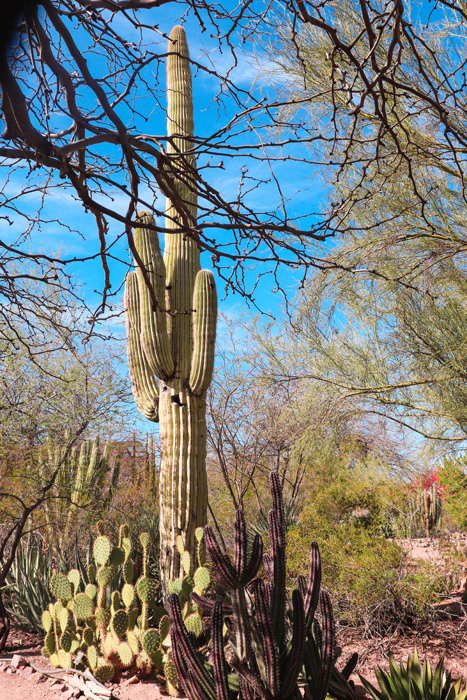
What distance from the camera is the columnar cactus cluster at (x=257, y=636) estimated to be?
242 centimetres

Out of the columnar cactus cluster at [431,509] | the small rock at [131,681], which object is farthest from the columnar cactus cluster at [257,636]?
the columnar cactus cluster at [431,509]

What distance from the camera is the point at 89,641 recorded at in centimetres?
406

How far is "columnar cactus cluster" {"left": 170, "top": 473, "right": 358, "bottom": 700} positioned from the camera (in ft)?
7.94

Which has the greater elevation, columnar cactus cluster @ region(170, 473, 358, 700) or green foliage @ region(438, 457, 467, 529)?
green foliage @ region(438, 457, 467, 529)

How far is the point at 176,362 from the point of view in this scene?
5.69 meters

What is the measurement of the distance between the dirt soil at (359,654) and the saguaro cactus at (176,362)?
4.73 ft

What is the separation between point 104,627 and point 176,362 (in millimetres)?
2572

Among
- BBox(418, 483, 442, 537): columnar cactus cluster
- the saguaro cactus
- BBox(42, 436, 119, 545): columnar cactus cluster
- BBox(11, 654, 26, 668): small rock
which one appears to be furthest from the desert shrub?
BBox(418, 483, 442, 537): columnar cactus cluster

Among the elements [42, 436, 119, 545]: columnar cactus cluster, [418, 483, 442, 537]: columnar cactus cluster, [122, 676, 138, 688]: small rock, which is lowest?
[122, 676, 138, 688]: small rock

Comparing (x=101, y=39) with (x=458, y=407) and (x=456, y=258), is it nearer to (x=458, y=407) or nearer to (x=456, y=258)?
(x=456, y=258)

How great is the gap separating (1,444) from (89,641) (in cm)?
403

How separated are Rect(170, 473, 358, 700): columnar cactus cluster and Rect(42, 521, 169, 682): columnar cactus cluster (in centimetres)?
122

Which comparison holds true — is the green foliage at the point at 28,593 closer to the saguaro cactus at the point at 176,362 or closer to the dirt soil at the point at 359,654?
the dirt soil at the point at 359,654

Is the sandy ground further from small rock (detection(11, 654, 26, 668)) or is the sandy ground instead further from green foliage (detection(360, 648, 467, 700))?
green foliage (detection(360, 648, 467, 700))
